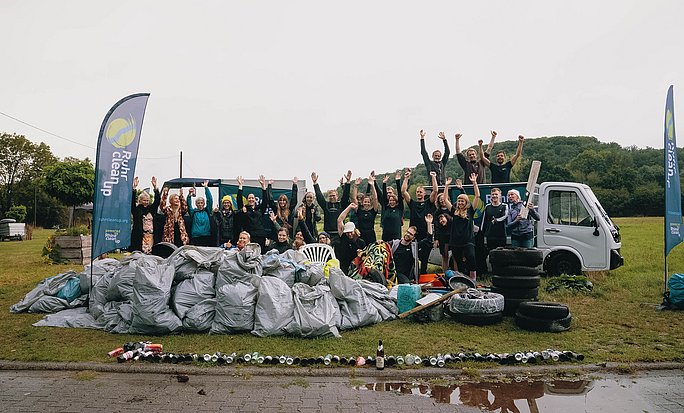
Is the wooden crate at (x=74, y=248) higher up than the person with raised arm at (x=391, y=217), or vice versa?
the person with raised arm at (x=391, y=217)

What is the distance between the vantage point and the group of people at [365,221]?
955cm

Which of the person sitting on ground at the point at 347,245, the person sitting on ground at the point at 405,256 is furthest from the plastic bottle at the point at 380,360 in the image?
the person sitting on ground at the point at 347,245

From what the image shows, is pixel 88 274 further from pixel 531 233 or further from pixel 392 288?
pixel 531 233

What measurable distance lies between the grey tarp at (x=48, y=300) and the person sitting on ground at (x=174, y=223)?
1980 mm

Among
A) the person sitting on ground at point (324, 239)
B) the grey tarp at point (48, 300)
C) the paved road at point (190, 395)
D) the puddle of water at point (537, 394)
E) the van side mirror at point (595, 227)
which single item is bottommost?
the paved road at point (190, 395)

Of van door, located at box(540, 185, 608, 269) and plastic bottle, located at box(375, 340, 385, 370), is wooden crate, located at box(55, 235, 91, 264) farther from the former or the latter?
van door, located at box(540, 185, 608, 269)

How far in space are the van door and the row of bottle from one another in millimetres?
5177

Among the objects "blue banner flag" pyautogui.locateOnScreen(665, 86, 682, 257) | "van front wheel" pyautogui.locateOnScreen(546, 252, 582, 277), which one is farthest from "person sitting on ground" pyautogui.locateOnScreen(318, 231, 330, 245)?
"blue banner flag" pyautogui.locateOnScreen(665, 86, 682, 257)

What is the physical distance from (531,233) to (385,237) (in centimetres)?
294

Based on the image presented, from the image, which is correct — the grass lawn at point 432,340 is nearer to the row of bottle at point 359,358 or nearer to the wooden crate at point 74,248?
the row of bottle at point 359,358

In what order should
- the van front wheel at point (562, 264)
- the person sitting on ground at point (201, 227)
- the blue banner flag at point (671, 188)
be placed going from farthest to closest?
the van front wheel at point (562, 264) → the person sitting on ground at point (201, 227) → the blue banner flag at point (671, 188)

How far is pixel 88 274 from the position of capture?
8.45m

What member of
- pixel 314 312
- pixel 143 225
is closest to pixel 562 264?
pixel 314 312

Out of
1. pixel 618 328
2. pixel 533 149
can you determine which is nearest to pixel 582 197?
pixel 618 328
